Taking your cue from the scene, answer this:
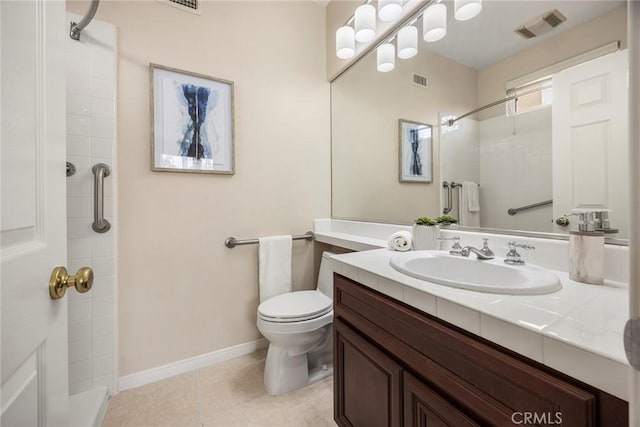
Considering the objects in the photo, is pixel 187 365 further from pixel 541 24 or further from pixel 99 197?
pixel 541 24

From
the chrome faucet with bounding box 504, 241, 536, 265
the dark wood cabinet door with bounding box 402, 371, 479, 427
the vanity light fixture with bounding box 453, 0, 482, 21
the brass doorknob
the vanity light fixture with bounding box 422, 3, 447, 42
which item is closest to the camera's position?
the brass doorknob

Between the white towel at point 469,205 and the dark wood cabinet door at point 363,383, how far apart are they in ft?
2.49

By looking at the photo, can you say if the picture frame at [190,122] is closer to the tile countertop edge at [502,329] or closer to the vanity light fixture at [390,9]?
the vanity light fixture at [390,9]

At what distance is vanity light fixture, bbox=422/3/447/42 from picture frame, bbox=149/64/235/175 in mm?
1185

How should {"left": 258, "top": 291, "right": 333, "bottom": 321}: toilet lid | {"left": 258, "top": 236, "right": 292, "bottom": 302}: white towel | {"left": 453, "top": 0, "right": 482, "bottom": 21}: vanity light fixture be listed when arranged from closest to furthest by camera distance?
1. {"left": 453, "top": 0, "right": 482, "bottom": 21}: vanity light fixture
2. {"left": 258, "top": 291, "right": 333, "bottom": 321}: toilet lid
3. {"left": 258, "top": 236, "right": 292, "bottom": 302}: white towel

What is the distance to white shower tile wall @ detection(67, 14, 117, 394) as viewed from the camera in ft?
4.33

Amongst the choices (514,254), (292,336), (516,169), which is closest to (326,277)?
(292,336)

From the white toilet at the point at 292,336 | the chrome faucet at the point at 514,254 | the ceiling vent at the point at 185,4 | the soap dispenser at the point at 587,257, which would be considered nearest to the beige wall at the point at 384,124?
the chrome faucet at the point at 514,254

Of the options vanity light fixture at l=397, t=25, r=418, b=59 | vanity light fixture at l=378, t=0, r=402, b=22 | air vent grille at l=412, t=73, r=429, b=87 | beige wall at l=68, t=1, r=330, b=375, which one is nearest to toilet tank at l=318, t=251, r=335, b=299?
beige wall at l=68, t=1, r=330, b=375

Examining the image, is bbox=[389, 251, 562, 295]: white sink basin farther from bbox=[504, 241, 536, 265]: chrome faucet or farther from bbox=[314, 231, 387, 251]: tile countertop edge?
bbox=[314, 231, 387, 251]: tile countertop edge

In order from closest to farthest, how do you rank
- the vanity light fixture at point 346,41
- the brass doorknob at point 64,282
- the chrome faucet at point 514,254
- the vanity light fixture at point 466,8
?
the brass doorknob at point 64,282
the chrome faucet at point 514,254
the vanity light fixture at point 466,8
the vanity light fixture at point 346,41

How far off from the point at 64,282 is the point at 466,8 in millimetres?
1709

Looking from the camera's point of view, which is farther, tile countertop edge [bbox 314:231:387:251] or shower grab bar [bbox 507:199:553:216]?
tile countertop edge [bbox 314:231:387:251]

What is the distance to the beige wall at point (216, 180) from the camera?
1.46 m
